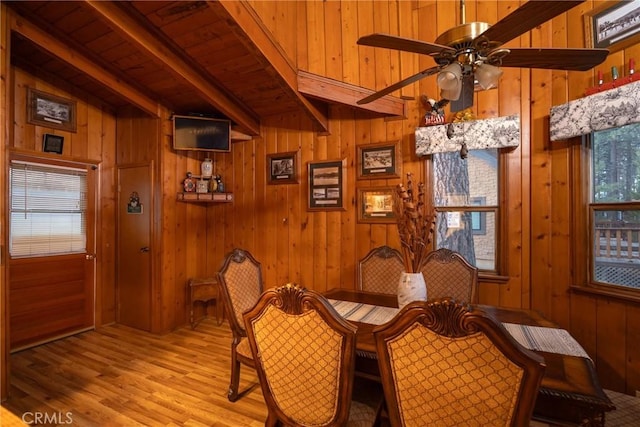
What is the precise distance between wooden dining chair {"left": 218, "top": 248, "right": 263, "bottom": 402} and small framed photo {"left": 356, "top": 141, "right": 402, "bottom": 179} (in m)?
1.67

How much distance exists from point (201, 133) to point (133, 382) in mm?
2689

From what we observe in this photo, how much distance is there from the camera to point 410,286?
1.82 m

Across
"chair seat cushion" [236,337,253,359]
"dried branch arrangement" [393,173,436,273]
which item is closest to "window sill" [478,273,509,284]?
"dried branch arrangement" [393,173,436,273]

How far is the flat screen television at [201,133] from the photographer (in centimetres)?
364

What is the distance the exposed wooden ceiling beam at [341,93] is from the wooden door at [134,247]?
2.19 meters

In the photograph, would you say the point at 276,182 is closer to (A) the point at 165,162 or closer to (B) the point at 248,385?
(A) the point at 165,162

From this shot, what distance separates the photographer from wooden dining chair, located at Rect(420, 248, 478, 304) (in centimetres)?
234

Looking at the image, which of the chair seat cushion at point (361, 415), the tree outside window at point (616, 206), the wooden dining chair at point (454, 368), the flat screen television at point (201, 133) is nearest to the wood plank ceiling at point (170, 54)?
the flat screen television at point (201, 133)

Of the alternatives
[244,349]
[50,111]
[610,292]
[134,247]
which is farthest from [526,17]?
[50,111]

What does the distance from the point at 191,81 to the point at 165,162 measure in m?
1.24

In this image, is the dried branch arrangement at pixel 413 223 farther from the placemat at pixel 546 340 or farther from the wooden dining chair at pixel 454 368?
the wooden dining chair at pixel 454 368

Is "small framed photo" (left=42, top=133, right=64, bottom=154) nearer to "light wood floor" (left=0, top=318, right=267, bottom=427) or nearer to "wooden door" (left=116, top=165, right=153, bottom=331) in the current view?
"wooden door" (left=116, top=165, right=153, bottom=331)

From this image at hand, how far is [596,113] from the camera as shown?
7.26 ft

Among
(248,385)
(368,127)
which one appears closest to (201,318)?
(248,385)
